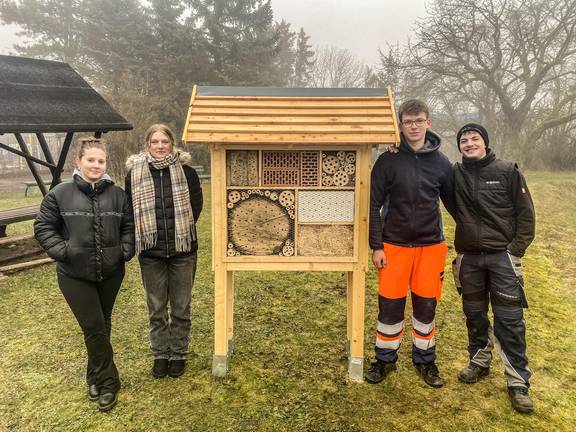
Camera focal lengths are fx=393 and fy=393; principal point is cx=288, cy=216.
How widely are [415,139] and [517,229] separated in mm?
980

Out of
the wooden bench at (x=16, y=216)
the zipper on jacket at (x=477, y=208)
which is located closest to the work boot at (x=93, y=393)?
the zipper on jacket at (x=477, y=208)

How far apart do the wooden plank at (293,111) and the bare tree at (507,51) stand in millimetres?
16115

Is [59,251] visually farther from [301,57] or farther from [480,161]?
[301,57]

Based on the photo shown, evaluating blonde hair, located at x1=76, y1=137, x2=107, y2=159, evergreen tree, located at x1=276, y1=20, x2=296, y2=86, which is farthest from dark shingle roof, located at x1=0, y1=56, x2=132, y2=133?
evergreen tree, located at x1=276, y1=20, x2=296, y2=86

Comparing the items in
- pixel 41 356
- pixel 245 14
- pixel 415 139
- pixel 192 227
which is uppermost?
pixel 245 14

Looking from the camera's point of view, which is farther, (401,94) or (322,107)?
(401,94)

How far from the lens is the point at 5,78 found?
533 centimetres

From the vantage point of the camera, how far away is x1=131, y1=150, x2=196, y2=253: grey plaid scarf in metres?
2.90

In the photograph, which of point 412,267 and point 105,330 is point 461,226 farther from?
point 105,330

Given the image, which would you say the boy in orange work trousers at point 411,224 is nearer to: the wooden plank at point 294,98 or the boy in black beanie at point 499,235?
the boy in black beanie at point 499,235

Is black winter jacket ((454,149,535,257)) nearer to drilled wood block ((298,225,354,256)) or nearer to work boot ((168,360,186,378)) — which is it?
drilled wood block ((298,225,354,256))

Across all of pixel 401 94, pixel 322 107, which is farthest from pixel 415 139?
pixel 401 94

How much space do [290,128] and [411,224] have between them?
1157 mm

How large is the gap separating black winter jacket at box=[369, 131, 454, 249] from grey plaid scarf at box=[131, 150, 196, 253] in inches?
57.1
